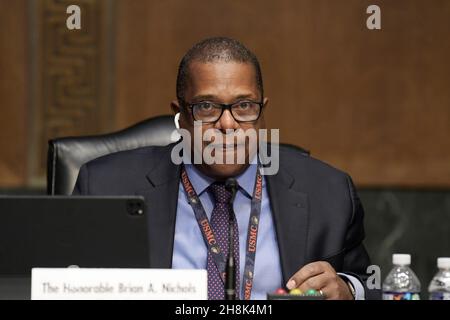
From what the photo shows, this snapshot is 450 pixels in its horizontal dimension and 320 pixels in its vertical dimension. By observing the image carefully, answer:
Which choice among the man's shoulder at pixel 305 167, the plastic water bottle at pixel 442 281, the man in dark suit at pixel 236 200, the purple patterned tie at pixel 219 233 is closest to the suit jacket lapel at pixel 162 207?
the man in dark suit at pixel 236 200

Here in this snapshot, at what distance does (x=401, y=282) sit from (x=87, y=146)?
1198 mm

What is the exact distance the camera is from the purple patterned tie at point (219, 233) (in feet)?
7.34

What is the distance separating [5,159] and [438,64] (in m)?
2.10

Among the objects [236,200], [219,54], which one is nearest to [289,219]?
[236,200]

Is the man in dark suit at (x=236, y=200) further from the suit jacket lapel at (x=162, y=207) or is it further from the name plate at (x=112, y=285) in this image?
the name plate at (x=112, y=285)

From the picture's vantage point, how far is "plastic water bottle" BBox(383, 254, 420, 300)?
1983 mm

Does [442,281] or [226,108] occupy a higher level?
[226,108]

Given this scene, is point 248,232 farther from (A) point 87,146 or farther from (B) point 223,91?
(A) point 87,146

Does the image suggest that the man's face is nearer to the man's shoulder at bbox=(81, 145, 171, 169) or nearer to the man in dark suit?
the man in dark suit

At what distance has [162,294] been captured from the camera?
168cm

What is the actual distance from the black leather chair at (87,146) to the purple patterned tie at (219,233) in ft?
1.97

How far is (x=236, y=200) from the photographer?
2443 mm

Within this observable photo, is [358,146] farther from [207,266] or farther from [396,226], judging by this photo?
[207,266]

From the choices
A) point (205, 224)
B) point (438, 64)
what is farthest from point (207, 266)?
point (438, 64)
